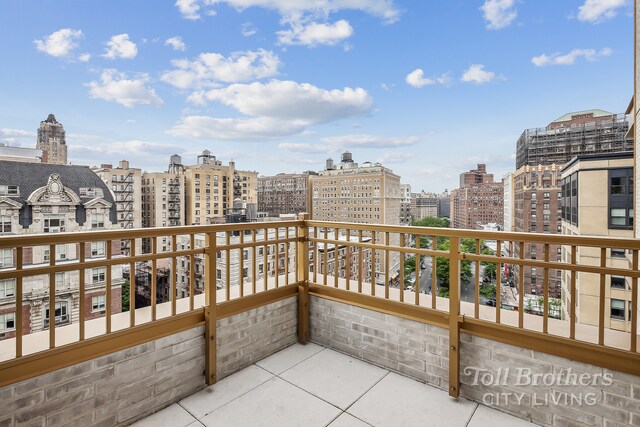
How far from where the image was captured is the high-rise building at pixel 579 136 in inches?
441

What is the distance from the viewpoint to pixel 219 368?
7.97 feet

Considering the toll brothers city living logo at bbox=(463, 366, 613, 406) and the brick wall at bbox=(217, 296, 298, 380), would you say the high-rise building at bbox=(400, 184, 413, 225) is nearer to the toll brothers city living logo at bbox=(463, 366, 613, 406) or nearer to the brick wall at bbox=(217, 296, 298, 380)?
the brick wall at bbox=(217, 296, 298, 380)

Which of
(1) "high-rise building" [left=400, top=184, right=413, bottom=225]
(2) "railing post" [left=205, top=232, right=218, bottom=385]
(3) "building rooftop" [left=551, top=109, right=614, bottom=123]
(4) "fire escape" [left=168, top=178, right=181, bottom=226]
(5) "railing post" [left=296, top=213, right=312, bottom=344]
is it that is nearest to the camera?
(2) "railing post" [left=205, top=232, right=218, bottom=385]

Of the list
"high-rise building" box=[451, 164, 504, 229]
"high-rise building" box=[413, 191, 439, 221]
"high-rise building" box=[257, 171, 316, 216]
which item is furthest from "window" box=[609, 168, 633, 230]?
"high-rise building" box=[413, 191, 439, 221]

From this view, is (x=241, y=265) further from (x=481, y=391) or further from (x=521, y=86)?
(x=521, y=86)

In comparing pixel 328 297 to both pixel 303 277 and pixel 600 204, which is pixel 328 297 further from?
pixel 600 204

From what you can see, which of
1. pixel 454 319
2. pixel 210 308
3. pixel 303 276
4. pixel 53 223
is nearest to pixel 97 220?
pixel 53 223

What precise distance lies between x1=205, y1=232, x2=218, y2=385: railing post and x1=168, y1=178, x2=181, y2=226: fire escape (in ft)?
148

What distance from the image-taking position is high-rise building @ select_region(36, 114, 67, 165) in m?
17.9

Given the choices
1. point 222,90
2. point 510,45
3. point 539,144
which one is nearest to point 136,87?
point 222,90

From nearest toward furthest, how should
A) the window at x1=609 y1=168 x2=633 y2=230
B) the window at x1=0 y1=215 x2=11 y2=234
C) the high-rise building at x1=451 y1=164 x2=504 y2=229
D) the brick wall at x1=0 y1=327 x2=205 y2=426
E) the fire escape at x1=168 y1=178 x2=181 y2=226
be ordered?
the brick wall at x1=0 y1=327 x2=205 y2=426
the window at x1=0 y1=215 x2=11 y2=234
the window at x1=609 y1=168 x2=633 y2=230
the fire escape at x1=168 y1=178 x2=181 y2=226
the high-rise building at x1=451 y1=164 x2=504 y2=229

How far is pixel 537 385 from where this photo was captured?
193 cm

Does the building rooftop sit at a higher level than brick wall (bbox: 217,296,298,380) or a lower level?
higher

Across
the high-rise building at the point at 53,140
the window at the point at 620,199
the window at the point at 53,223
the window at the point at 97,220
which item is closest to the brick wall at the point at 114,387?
the window at the point at 53,223
